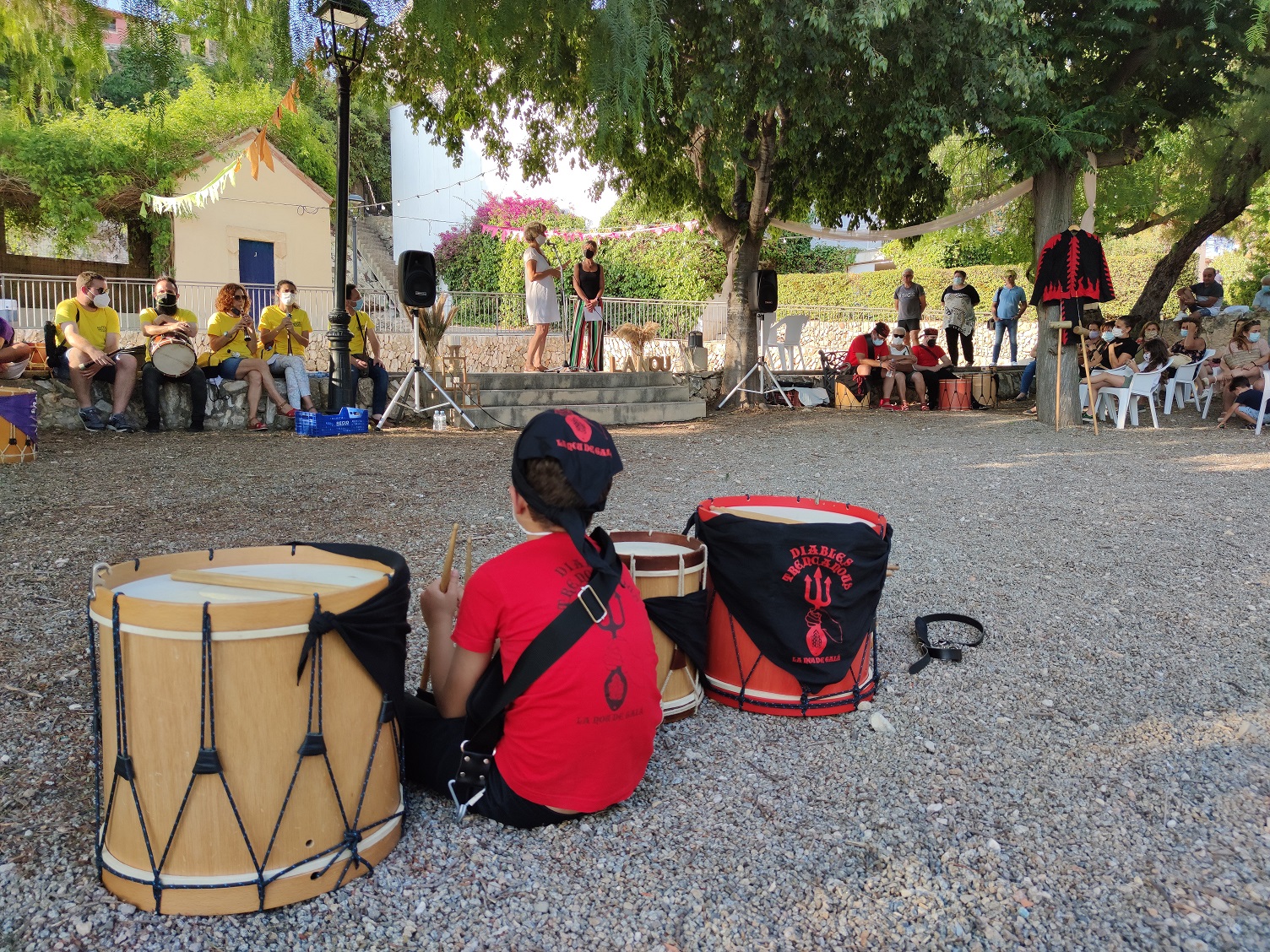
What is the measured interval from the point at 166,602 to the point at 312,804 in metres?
0.53

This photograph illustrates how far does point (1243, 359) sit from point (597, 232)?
14.6 meters

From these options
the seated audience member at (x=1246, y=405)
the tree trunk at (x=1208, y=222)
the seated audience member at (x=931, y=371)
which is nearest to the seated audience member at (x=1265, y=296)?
the tree trunk at (x=1208, y=222)

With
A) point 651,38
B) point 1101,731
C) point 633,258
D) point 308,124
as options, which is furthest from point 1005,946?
point 308,124

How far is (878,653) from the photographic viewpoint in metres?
3.73

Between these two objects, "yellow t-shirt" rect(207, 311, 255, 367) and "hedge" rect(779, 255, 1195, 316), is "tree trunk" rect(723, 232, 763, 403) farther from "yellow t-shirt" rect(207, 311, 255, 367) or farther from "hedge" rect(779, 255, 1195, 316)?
"hedge" rect(779, 255, 1195, 316)

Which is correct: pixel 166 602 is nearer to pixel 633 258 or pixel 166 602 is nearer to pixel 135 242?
→ pixel 633 258

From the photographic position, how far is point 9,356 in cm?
824

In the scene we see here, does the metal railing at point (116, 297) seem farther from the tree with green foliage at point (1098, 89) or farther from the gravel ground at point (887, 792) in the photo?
the gravel ground at point (887, 792)

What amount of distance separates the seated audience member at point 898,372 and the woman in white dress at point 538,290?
5093 mm

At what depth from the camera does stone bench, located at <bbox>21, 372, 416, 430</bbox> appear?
901 centimetres

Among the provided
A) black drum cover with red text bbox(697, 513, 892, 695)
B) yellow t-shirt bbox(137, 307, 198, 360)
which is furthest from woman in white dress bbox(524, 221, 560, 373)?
black drum cover with red text bbox(697, 513, 892, 695)

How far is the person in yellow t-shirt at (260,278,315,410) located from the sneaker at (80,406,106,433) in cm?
164

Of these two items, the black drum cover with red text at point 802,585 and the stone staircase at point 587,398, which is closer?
the black drum cover with red text at point 802,585

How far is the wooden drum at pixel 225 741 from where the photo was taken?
189 cm
